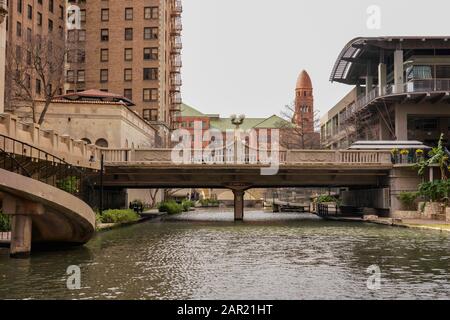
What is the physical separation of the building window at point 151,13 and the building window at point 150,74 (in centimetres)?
777

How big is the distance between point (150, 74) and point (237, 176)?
43340 millimetres

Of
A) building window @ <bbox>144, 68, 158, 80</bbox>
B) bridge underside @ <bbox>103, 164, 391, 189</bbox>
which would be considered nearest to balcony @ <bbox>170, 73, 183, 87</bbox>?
building window @ <bbox>144, 68, 158, 80</bbox>

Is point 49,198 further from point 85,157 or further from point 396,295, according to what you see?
point 85,157

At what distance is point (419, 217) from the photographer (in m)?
46.7

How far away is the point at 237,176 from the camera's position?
165 feet

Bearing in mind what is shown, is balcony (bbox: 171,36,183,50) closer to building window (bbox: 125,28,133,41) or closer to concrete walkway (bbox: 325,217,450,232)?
building window (bbox: 125,28,133,41)

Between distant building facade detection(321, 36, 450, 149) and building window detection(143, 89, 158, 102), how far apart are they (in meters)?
27.9

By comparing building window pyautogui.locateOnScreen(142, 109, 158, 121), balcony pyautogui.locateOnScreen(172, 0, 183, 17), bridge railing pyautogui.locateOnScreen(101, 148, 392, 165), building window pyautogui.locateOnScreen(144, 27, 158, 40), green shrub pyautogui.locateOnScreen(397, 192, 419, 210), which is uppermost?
balcony pyautogui.locateOnScreen(172, 0, 183, 17)

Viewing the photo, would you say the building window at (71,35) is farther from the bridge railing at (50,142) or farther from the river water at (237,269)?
the river water at (237,269)

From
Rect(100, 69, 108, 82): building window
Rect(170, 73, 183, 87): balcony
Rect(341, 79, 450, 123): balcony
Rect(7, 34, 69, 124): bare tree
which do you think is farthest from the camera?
Rect(170, 73, 183, 87): balcony

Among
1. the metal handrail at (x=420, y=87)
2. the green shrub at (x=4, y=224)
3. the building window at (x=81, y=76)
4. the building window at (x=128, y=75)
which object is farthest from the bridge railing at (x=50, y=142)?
the building window at (x=81, y=76)

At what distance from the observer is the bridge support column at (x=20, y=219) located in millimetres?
20969

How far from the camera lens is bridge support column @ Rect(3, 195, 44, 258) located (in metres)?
21.0
